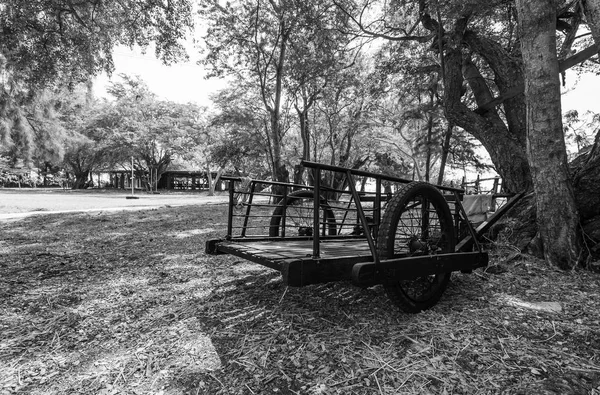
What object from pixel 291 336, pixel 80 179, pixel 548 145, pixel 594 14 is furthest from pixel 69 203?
pixel 80 179

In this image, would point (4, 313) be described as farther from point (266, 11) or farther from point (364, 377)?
point (266, 11)

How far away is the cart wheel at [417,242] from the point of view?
93.3 inches

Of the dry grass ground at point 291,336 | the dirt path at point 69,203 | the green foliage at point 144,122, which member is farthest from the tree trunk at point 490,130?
the green foliage at point 144,122

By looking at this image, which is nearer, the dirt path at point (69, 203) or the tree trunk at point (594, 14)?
the tree trunk at point (594, 14)

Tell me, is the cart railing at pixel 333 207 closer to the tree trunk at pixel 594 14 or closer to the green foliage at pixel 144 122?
the tree trunk at pixel 594 14

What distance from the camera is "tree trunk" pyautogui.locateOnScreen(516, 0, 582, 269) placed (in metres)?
3.34

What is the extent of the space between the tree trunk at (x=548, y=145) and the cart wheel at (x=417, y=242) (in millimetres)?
1309

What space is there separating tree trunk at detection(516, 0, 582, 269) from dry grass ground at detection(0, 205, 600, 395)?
0.98 ft

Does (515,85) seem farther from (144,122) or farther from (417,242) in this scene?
(144,122)

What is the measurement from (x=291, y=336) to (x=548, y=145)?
309cm

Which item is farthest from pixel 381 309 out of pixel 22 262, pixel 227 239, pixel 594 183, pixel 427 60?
pixel 427 60

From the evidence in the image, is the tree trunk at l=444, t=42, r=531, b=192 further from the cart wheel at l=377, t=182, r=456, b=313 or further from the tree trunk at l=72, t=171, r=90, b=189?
the tree trunk at l=72, t=171, r=90, b=189

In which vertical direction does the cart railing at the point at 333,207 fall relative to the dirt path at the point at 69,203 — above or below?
above

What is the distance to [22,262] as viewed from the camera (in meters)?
4.55
